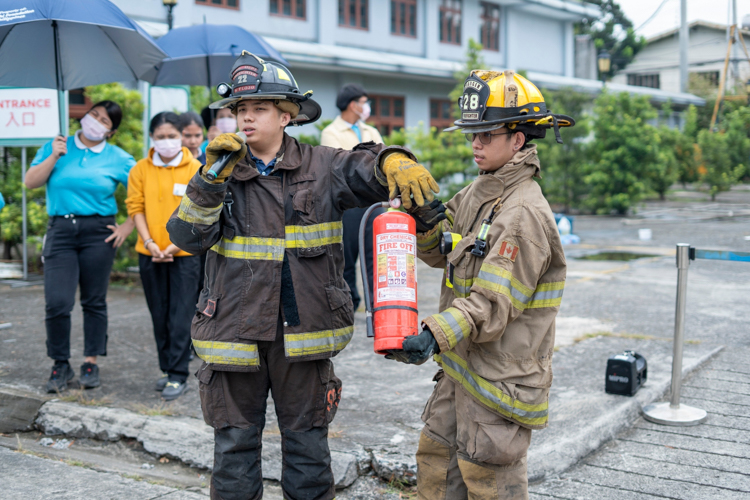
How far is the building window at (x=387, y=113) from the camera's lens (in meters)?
21.0

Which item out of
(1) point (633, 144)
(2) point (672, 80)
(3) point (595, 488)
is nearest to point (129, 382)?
(3) point (595, 488)

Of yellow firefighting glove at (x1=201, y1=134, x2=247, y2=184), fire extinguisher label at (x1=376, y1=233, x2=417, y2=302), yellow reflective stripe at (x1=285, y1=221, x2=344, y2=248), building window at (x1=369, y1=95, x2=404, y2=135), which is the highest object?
building window at (x1=369, y1=95, x2=404, y2=135)

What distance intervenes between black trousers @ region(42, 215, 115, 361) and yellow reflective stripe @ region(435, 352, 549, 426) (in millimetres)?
3420

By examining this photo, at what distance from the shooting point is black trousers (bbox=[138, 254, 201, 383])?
16.7ft

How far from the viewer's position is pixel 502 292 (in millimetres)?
2562

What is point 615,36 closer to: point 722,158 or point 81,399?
point 722,158

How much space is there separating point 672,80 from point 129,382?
46.9 m

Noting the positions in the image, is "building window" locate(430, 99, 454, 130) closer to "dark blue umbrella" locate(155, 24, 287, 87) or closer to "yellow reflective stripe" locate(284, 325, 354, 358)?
"dark blue umbrella" locate(155, 24, 287, 87)

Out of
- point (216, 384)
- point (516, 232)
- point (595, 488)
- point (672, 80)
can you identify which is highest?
point (672, 80)

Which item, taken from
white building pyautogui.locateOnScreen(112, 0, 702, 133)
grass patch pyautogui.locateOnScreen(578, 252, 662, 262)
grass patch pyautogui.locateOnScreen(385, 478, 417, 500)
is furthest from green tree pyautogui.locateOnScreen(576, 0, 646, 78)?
grass patch pyautogui.locateOnScreen(385, 478, 417, 500)

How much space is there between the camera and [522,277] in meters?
2.63

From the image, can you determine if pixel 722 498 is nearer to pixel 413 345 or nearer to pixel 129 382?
pixel 413 345

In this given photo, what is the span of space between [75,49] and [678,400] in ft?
16.7

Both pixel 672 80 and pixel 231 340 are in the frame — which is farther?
pixel 672 80
